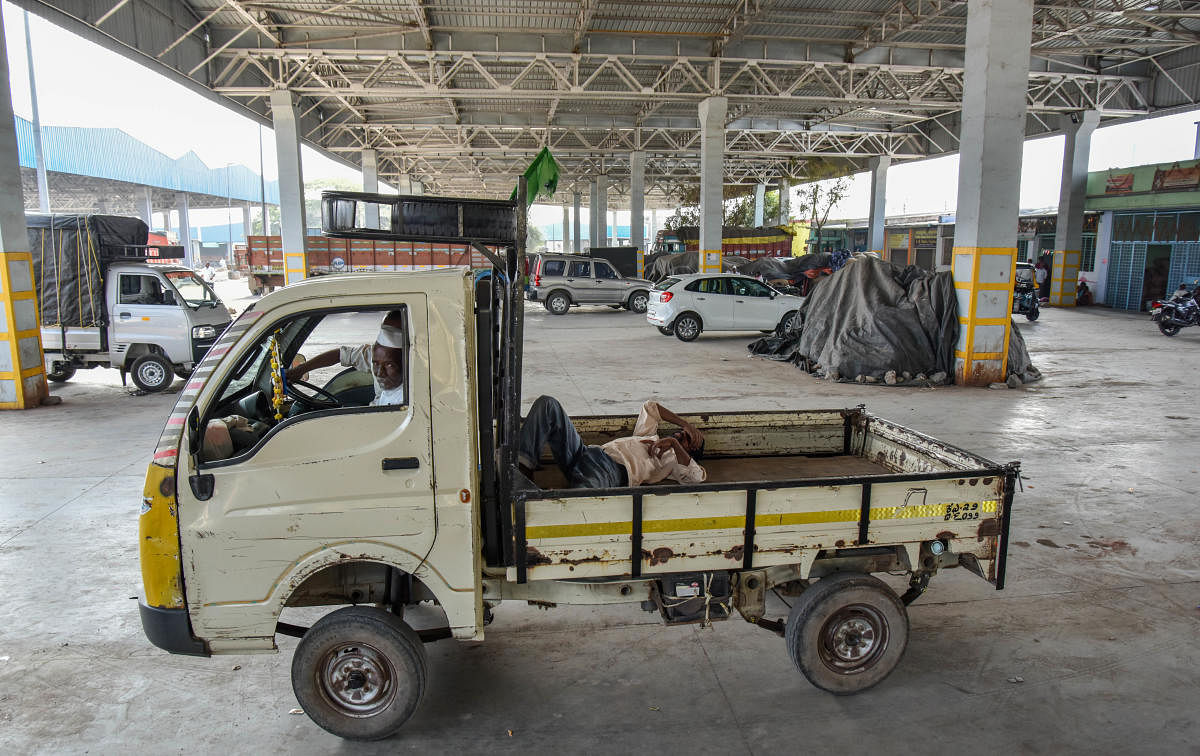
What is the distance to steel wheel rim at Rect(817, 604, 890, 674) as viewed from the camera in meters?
A: 3.77

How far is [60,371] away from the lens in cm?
1230

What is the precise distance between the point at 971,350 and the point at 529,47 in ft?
44.9

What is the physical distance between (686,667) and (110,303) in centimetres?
1126

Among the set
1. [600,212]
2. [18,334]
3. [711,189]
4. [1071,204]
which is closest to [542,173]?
[18,334]

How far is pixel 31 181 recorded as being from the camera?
3881 centimetres

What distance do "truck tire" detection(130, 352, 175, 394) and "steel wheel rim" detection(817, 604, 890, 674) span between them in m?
11.4

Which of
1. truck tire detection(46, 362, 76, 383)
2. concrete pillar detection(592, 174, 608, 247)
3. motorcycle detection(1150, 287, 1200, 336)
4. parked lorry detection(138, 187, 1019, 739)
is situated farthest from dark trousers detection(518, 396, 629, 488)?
concrete pillar detection(592, 174, 608, 247)

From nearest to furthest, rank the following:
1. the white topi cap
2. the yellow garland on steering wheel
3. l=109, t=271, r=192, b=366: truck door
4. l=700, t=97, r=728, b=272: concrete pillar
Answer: the white topi cap, the yellow garland on steering wheel, l=109, t=271, r=192, b=366: truck door, l=700, t=97, r=728, b=272: concrete pillar

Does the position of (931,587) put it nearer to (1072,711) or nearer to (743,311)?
(1072,711)

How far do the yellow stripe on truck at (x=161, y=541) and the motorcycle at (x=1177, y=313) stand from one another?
21.4 m

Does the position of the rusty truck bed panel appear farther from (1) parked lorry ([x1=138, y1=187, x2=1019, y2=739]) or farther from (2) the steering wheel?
(2) the steering wheel

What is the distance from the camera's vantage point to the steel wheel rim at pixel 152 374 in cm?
1176

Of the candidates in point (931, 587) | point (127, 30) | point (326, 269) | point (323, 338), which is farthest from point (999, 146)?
point (326, 269)

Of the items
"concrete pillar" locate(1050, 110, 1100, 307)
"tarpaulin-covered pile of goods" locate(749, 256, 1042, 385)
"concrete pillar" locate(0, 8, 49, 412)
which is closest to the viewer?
"concrete pillar" locate(0, 8, 49, 412)
